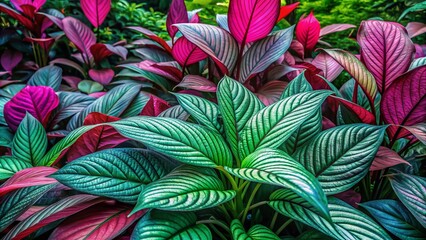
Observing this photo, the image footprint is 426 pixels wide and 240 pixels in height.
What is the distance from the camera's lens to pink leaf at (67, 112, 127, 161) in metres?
0.94

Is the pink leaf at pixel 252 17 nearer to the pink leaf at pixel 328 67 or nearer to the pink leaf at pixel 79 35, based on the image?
the pink leaf at pixel 328 67

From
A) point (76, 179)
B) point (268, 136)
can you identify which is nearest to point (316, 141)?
point (268, 136)

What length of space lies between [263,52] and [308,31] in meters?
0.39

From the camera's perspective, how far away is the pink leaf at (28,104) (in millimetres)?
1128

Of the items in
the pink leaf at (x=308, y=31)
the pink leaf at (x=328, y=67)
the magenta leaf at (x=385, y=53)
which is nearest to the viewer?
the magenta leaf at (x=385, y=53)

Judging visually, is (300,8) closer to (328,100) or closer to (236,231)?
(328,100)

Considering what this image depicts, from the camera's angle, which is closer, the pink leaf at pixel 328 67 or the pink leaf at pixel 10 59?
the pink leaf at pixel 328 67

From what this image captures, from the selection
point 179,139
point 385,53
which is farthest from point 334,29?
point 179,139

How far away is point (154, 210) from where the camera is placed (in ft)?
2.13

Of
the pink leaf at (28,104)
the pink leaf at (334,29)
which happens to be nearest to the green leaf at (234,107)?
the pink leaf at (28,104)

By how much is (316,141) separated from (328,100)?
1.14ft

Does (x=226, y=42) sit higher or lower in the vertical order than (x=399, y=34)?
lower

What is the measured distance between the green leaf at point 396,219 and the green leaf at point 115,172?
1.53 feet

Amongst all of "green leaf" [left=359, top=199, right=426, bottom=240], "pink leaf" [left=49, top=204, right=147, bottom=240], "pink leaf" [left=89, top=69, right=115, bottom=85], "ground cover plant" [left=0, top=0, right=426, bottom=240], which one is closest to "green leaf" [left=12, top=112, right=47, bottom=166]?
"ground cover plant" [left=0, top=0, right=426, bottom=240]
